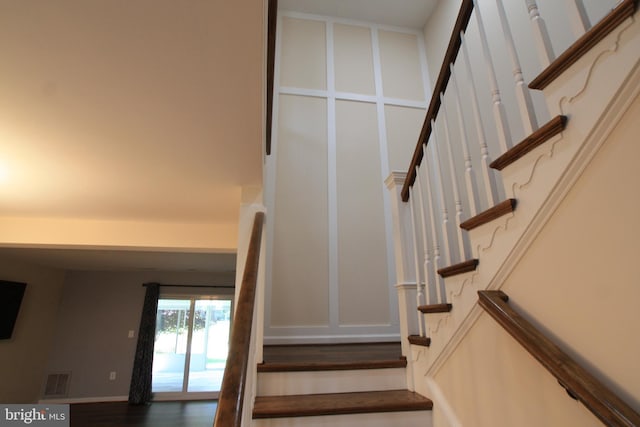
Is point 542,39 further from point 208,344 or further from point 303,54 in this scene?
point 208,344

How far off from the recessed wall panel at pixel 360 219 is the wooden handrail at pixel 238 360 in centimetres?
195

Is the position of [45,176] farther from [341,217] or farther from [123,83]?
[341,217]

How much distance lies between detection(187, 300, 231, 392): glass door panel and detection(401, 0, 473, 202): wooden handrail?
6137mm

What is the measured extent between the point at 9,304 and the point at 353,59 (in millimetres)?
6397

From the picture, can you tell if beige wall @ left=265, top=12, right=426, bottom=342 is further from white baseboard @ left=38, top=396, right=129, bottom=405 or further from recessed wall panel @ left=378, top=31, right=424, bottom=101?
white baseboard @ left=38, top=396, right=129, bottom=405

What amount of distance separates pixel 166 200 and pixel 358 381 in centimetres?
190

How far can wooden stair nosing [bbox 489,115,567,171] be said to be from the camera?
958mm

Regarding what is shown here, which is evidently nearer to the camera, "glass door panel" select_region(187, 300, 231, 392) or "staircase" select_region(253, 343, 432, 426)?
"staircase" select_region(253, 343, 432, 426)

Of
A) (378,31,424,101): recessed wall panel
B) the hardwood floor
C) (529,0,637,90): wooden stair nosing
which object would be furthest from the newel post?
the hardwood floor

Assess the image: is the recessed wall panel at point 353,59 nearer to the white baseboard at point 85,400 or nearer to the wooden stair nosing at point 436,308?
the wooden stair nosing at point 436,308

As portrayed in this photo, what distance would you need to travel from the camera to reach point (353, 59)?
3.99 m

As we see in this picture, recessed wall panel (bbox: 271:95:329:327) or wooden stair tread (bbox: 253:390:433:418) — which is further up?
recessed wall panel (bbox: 271:95:329:327)

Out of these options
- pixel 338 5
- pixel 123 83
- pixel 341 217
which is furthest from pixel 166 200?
pixel 338 5

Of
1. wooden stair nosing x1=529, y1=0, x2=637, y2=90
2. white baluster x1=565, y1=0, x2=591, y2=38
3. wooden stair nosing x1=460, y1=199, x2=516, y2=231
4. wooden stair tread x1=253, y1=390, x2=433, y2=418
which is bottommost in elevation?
wooden stair tread x1=253, y1=390, x2=433, y2=418
